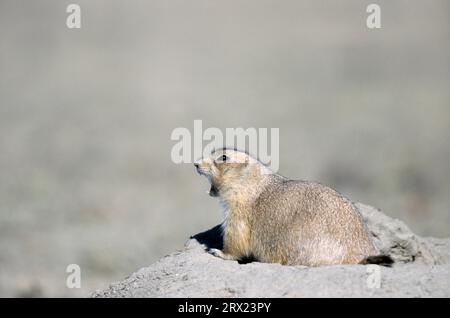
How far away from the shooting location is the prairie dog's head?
33.6ft

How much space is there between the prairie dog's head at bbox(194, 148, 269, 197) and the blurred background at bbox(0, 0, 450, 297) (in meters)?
6.68

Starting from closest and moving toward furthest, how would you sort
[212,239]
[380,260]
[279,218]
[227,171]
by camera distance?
[380,260] → [279,218] → [227,171] → [212,239]

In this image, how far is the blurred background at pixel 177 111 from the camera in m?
22.2

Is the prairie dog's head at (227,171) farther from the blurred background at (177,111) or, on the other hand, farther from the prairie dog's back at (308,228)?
the blurred background at (177,111)

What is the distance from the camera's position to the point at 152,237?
21156mm

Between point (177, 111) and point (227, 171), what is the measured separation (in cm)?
2587

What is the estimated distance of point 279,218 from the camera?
9.70 metres

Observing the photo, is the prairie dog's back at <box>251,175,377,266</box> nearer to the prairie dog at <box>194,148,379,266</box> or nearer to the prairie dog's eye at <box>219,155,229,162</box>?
the prairie dog at <box>194,148,379,266</box>

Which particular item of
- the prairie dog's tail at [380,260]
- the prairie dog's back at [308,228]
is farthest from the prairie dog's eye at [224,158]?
the prairie dog's tail at [380,260]

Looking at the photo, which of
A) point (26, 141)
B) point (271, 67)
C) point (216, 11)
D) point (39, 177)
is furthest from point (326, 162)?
point (216, 11)

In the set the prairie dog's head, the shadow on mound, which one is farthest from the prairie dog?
the shadow on mound

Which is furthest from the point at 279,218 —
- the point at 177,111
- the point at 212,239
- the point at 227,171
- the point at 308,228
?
the point at 177,111

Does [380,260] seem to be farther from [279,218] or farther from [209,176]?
[209,176]

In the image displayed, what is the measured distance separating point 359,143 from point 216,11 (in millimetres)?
21134
